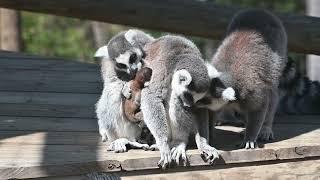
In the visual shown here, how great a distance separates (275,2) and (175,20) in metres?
7.21

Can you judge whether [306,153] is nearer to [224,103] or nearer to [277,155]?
[277,155]

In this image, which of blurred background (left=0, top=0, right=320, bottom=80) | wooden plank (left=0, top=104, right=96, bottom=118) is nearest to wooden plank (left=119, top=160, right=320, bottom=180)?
wooden plank (left=0, top=104, right=96, bottom=118)

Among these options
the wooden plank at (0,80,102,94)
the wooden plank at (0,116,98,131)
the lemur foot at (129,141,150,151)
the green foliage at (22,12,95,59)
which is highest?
the green foliage at (22,12,95,59)

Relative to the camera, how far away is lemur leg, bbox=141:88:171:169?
3607 mm

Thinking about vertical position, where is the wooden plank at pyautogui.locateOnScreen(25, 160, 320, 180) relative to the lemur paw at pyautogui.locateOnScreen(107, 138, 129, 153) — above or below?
below

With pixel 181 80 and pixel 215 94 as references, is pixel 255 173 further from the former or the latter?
pixel 181 80

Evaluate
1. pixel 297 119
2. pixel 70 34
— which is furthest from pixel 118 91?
pixel 70 34

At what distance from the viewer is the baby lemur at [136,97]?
3.78m

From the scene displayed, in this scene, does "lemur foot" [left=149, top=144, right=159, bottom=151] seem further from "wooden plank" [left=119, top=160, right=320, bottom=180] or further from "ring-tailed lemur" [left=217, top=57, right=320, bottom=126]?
"ring-tailed lemur" [left=217, top=57, right=320, bottom=126]

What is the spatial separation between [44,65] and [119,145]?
95.3 inches

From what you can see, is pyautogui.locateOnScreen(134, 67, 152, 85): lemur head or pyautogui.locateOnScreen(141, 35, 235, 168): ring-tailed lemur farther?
pyautogui.locateOnScreen(134, 67, 152, 85): lemur head

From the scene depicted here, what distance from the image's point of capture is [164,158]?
357cm

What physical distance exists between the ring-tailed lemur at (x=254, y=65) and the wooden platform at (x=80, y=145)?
145mm

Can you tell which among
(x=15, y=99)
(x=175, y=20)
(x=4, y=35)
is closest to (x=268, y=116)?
(x=175, y=20)
